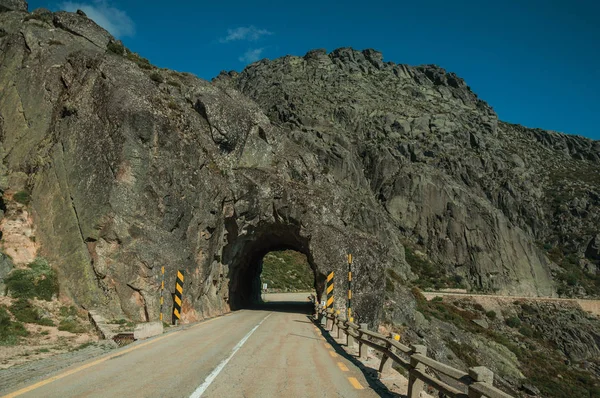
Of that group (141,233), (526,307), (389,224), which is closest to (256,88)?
(389,224)

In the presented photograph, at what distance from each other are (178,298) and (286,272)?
2128 inches

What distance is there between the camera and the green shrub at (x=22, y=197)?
70.1ft

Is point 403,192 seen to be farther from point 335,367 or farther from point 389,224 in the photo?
point 335,367

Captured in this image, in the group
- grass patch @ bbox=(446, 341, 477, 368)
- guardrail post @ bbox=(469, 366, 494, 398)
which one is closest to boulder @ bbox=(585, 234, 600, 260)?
grass patch @ bbox=(446, 341, 477, 368)

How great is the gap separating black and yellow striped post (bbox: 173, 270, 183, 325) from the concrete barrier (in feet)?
17.1

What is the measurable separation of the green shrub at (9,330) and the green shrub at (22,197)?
27.4 feet

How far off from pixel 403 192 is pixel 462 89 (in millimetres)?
71027

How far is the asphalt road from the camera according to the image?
23.4 ft

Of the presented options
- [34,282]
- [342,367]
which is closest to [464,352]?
[342,367]

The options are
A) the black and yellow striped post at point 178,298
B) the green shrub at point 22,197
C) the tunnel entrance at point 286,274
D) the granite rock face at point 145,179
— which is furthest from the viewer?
the tunnel entrance at point 286,274

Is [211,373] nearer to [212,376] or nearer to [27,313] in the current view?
[212,376]

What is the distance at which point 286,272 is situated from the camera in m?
74.2

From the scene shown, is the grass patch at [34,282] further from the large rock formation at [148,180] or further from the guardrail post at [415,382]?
the guardrail post at [415,382]

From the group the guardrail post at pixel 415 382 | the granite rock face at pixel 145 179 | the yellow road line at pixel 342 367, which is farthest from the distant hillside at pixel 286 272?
the guardrail post at pixel 415 382
